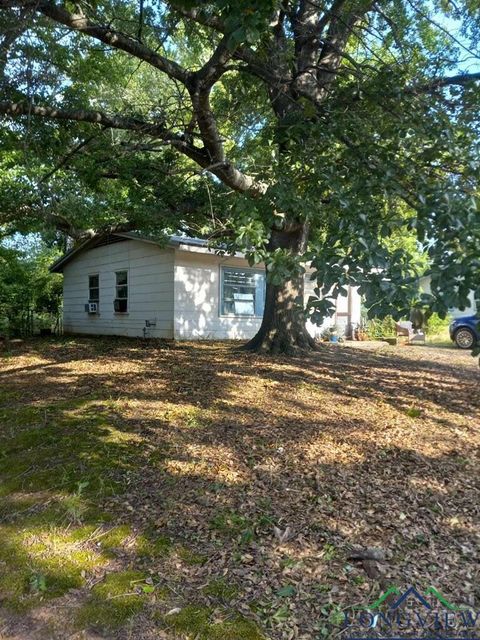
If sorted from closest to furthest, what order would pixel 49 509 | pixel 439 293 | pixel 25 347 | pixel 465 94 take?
1. pixel 439 293
2. pixel 49 509
3. pixel 465 94
4. pixel 25 347

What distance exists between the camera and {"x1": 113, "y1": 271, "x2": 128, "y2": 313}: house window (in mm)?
14367

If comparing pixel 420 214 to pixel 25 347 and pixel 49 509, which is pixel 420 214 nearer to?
pixel 49 509

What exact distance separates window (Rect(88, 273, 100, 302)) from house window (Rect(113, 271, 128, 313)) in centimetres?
136

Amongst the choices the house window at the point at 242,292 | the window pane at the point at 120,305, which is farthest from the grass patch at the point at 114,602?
the window pane at the point at 120,305

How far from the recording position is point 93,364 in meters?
8.32

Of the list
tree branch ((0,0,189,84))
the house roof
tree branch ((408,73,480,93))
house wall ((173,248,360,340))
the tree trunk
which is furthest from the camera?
house wall ((173,248,360,340))

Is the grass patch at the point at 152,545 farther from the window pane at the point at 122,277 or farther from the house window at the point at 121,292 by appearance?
the window pane at the point at 122,277

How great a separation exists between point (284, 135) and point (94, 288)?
13230 millimetres

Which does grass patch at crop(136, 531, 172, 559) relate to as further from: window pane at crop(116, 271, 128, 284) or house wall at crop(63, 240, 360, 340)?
window pane at crop(116, 271, 128, 284)

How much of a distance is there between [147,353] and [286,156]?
6579mm

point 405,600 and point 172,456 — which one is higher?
point 172,456

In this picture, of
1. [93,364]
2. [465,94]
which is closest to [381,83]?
[465,94]

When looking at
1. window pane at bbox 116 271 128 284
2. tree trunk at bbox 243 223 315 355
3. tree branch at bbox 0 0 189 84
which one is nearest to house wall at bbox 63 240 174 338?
window pane at bbox 116 271 128 284

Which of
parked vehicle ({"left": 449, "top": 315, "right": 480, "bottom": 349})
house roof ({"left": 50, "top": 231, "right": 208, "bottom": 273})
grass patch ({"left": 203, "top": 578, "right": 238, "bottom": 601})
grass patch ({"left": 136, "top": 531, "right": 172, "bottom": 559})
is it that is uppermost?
house roof ({"left": 50, "top": 231, "right": 208, "bottom": 273})
